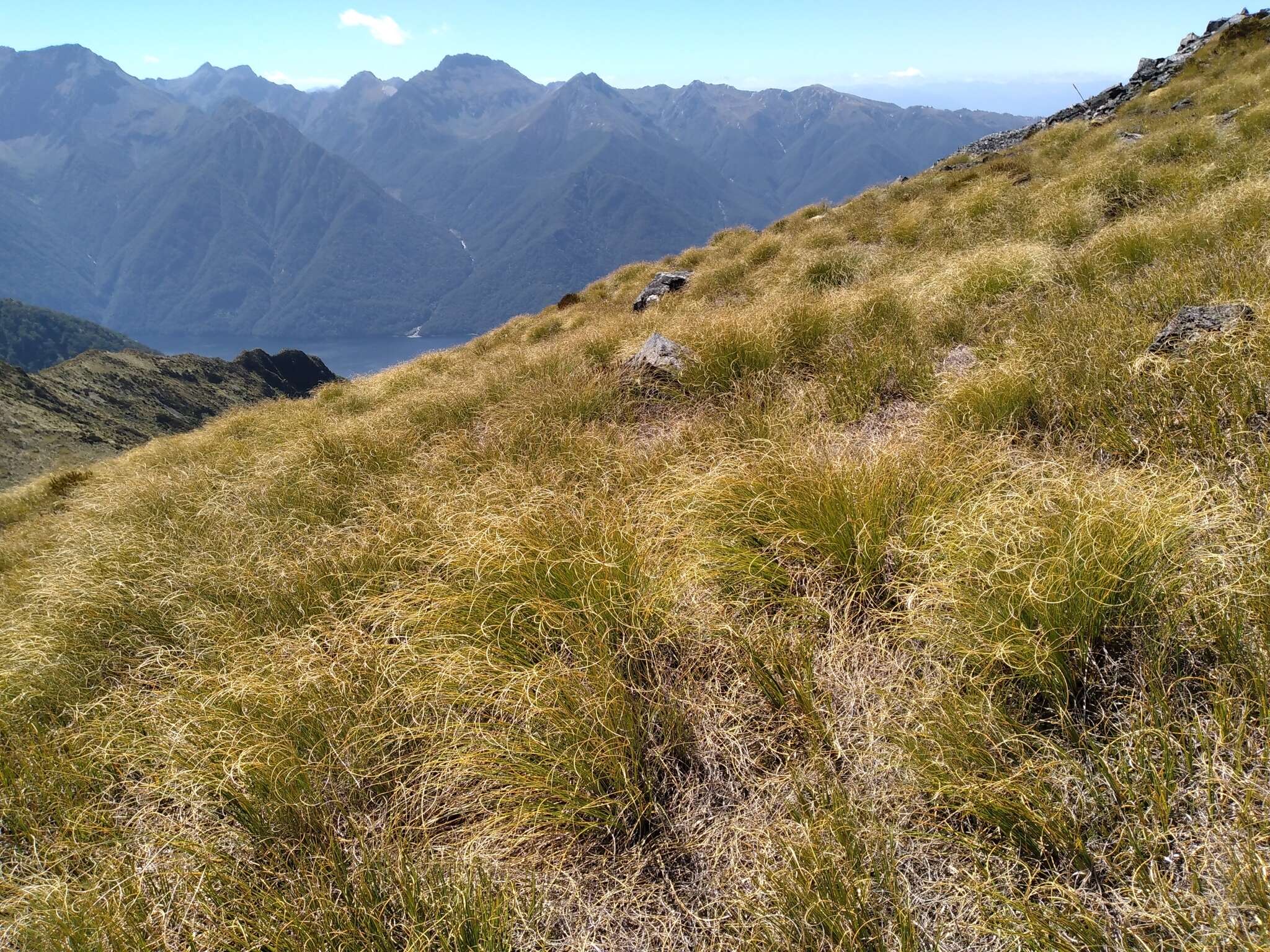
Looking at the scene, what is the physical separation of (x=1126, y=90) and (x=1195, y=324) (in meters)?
25.9

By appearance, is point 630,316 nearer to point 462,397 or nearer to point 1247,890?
point 462,397

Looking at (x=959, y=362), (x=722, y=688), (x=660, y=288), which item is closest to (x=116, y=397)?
(x=660, y=288)

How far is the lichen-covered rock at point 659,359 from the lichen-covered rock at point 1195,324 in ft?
13.6

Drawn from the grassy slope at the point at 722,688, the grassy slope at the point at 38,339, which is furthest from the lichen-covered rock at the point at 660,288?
the grassy slope at the point at 38,339

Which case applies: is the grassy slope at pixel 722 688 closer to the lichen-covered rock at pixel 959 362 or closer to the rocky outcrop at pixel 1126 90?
the lichen-covered rock at pixel 959 362

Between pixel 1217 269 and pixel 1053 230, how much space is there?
4.30 m

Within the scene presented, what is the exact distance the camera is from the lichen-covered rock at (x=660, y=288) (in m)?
14.7

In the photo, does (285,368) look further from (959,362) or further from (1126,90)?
(959,362)

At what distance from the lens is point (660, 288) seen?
15.0m

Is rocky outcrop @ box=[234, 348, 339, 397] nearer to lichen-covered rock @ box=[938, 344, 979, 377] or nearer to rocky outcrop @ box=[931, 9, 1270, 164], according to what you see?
rocky outcrop @ box=[931, 9, 1270, 164]

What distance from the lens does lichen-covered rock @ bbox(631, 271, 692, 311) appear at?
578 inches

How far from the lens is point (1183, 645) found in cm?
212

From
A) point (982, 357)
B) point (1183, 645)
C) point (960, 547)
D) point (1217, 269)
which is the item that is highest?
point (1217, 269)

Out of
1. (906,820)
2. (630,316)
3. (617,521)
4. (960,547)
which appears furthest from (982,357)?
(630,316)
